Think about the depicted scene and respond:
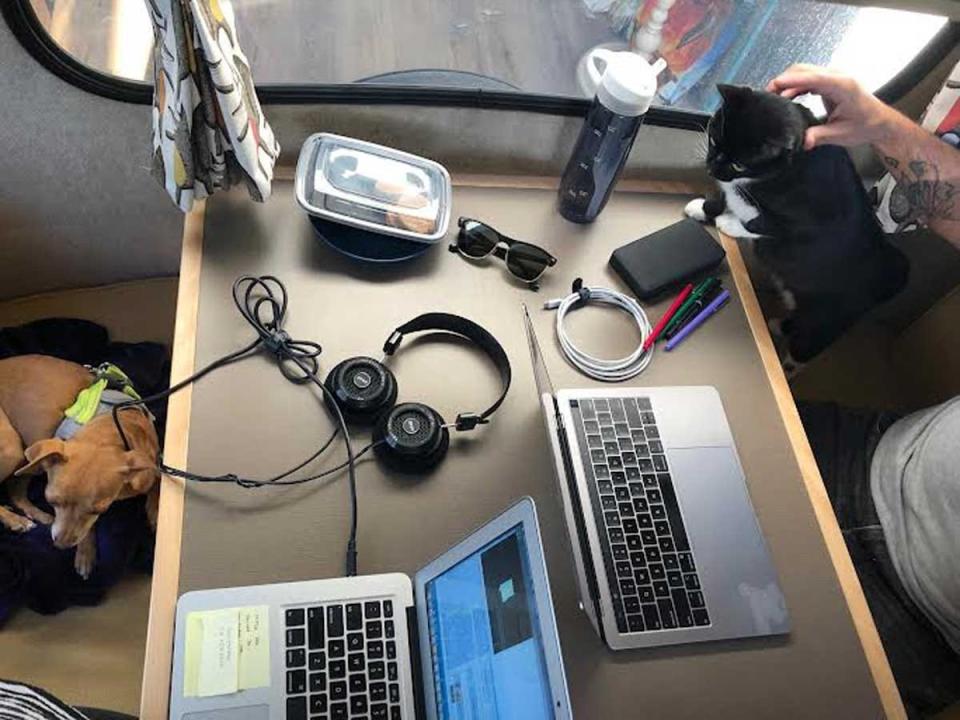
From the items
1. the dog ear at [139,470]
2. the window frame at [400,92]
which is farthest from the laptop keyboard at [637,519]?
the dog ear at [139,470]

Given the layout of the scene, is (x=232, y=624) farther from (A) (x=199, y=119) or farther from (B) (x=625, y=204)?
(B) (x=625, y=204)

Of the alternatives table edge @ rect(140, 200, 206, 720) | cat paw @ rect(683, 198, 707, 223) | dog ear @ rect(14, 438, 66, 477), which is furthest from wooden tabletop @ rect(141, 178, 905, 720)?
dog ear @ rect(14, 438, 66, 477)

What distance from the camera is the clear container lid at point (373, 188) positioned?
2.98ft

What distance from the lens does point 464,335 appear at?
920 millimetres

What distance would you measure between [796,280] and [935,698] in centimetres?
63

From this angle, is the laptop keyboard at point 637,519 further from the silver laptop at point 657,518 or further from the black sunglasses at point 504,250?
the black sunglasses at point 504,250

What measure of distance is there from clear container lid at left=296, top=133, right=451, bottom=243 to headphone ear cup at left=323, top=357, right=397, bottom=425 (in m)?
0.18

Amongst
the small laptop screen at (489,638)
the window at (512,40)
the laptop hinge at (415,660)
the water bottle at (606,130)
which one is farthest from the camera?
the window at (512,40)

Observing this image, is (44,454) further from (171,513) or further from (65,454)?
(171,513)

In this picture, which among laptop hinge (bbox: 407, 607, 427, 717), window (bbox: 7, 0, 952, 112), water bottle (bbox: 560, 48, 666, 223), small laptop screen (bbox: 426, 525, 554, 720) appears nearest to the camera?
small laptop screen (bbox: 426, 525, 554, 720)

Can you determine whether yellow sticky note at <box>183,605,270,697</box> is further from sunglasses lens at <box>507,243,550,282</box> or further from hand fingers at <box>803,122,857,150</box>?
hand fingers at <box>803,122,857,150</box>

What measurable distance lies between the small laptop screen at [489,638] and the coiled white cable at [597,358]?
1.04 feet

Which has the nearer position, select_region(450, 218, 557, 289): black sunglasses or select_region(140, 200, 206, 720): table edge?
select_region(140, 200, 206, 720): table edge

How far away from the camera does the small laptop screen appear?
2.01 feet
